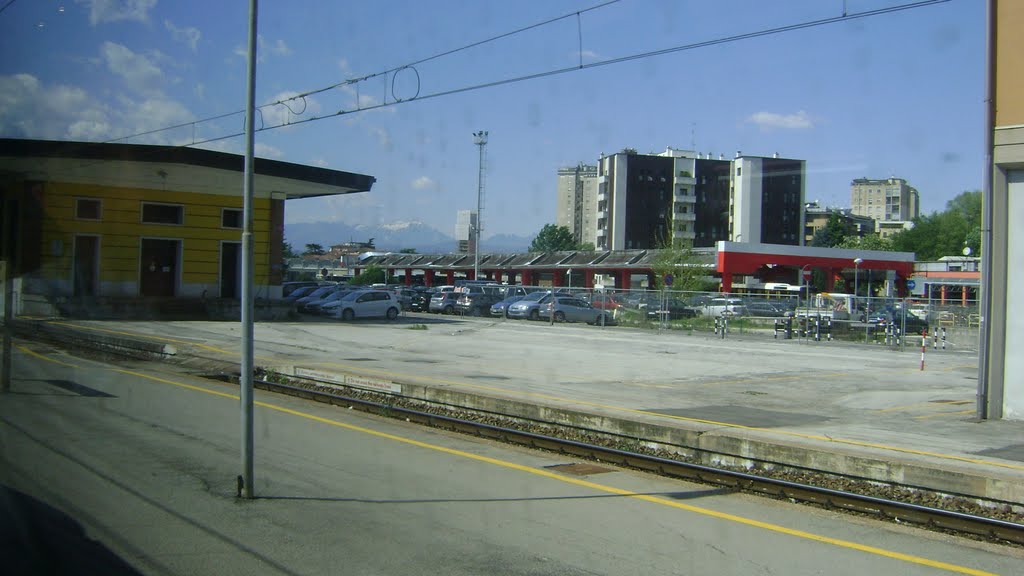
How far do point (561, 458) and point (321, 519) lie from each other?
4336mm

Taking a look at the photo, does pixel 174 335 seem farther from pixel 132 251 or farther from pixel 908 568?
pixel 908 568

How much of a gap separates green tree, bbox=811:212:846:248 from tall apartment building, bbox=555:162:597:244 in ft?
156

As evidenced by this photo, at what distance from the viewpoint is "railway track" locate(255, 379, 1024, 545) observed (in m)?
7.67

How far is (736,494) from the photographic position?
9062mm

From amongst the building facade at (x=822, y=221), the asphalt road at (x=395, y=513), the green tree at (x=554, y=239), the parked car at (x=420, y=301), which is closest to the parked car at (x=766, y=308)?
the parked car at (x=420, y=301)

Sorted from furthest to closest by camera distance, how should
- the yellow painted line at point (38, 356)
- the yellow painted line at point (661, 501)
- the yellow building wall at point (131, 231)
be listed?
the yellow building wall at point (131, 231), the yellow painted line at point (38, 356), the yellow painted line at point (661, 501)

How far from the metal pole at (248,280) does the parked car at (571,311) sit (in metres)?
33.6

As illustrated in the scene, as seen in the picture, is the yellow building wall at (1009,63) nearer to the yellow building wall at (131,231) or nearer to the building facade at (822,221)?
the yellow building wall at (131,231)

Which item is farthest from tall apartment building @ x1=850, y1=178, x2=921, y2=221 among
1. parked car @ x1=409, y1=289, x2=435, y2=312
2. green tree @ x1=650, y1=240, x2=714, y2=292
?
parked car @ x1=409, y1=289, x2=435, y2=312

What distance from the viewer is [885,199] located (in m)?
176

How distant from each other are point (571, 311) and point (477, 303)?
7046 millimetres

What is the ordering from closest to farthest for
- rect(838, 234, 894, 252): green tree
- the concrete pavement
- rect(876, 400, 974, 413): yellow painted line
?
the concrete pavement, rect(876, 400, 974, 413): yellow painted line, rect(838, 234, 894, 252): green tree

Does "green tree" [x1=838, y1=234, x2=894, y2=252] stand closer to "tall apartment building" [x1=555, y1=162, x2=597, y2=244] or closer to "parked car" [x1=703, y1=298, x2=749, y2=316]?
"tall apartment building" [x1=555, y1=162, x2=597, y2=244]

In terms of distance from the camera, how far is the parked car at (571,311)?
4112cm
